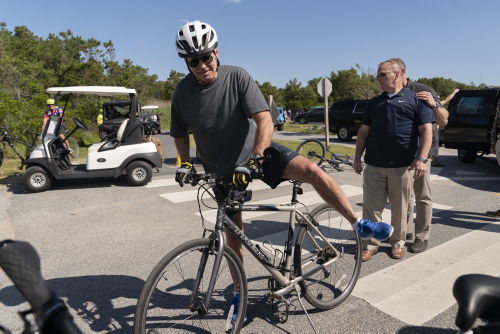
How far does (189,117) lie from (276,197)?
192 inches

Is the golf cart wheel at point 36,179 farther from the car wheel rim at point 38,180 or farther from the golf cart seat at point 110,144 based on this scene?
the golf cart seat at point 110,144

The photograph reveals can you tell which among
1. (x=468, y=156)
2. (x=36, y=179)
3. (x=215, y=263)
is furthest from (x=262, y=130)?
(x=468, y=156)

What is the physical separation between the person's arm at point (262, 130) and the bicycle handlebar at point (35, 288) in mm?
1923

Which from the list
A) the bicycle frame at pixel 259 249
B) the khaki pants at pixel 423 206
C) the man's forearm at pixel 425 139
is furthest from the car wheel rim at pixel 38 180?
the man's forearm at pixel 425 139

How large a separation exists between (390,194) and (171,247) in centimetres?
279

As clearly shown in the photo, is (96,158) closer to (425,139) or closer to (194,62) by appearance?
(194,62)

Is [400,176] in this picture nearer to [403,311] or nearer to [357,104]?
[403,311]

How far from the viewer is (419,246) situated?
15.2 feet

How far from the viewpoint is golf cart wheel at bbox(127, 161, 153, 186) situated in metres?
8.55

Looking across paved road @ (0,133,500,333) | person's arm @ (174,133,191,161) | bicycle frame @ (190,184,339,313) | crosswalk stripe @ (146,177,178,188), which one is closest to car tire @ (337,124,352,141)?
paved road @ (0,133,500,333)

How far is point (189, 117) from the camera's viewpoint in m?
2.88

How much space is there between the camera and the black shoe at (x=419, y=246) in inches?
181

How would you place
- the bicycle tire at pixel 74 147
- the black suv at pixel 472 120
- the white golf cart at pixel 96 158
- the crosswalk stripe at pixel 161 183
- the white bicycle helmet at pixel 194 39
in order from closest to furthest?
the white bicycle helmet at pixel 194 39 < the white golf cart at pixel 96 158 < the crosswalk stripe at pixel 161 183 < the black suv at pixel 472 120 < the bicycle tire at pixel 74 147

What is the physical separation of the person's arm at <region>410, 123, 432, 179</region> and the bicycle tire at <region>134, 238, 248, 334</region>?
2.49 metres
